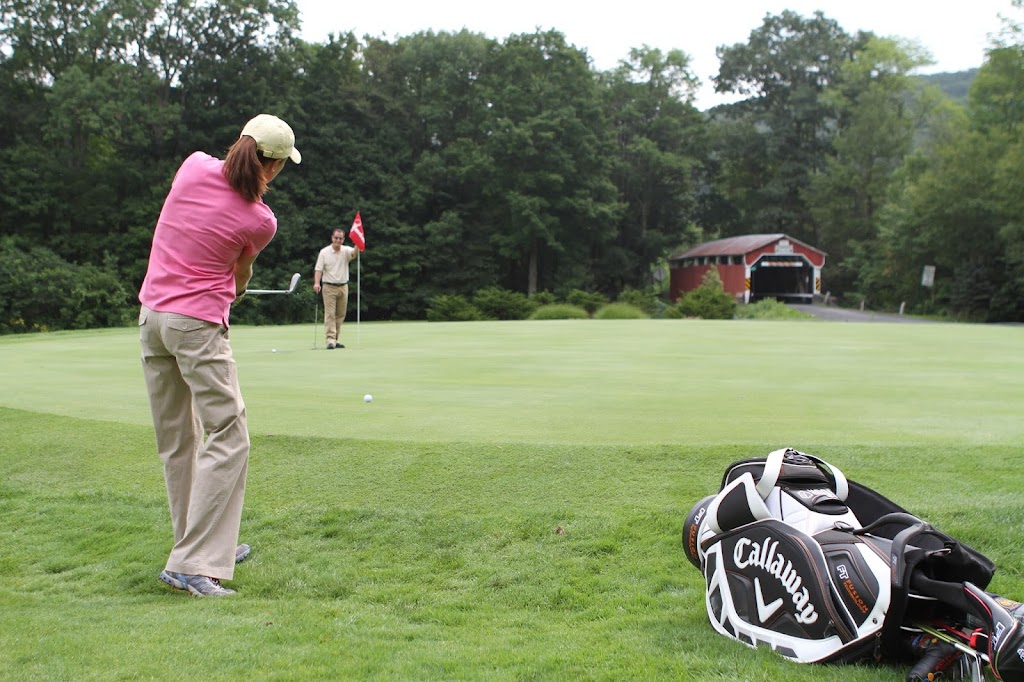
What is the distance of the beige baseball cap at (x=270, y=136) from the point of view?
381 centimetres

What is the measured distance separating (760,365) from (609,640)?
8.08m

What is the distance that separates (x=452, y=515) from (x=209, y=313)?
156 centimetres

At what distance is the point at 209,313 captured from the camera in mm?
3803

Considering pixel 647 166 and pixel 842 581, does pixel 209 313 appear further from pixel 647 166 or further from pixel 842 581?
pixel 647 166

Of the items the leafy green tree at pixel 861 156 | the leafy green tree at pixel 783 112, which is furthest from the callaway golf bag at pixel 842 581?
the leafy green tree at pixel 783 112

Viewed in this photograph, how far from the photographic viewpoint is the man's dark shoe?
3721 mm

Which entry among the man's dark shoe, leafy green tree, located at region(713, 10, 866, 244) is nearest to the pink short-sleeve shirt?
the man's dark shoe

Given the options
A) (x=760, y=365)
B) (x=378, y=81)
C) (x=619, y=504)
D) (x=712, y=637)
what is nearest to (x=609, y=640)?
(x=712, y=637)

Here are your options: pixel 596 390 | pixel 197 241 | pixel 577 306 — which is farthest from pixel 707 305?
pixel 197 241

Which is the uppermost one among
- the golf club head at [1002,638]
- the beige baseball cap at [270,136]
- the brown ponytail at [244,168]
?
the beige baseball cap at [270,136]

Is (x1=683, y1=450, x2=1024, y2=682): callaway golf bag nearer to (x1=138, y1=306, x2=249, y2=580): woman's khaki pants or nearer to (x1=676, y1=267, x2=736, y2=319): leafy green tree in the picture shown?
(x1=138, y1=306, x2=249, y2=580): woman's khaki pants

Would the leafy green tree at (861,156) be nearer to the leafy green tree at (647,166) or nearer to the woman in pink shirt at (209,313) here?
the leafy green tree at (647,166)

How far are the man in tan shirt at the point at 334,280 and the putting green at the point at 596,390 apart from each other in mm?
966

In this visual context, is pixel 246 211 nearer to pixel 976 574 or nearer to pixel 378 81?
pixel 976 574
